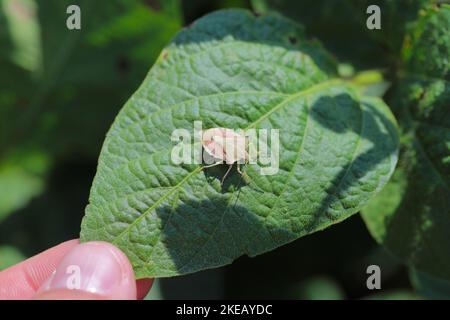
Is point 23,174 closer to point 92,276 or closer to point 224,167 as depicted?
point 92,276

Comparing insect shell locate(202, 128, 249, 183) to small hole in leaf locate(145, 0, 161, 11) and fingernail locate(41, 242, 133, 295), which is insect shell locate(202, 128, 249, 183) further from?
small hole in leaf locate(145, 0, 161, 11)

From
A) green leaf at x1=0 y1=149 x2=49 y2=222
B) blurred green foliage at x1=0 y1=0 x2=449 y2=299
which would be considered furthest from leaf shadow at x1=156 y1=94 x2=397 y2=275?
green leaf at x1=0 y1=149 x2=49 y2=222

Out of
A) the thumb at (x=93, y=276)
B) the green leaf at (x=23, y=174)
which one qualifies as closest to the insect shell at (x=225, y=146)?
the thumb at (x=93, y=276)

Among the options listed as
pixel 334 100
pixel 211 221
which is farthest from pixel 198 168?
pixel 334 100

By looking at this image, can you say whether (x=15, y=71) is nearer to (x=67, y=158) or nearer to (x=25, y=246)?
(x=67, y=158)

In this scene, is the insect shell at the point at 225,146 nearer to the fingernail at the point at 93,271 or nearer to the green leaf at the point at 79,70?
the fingernail at the point at 93,271

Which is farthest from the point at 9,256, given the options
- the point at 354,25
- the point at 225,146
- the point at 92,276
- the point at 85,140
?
the point at 354,25
